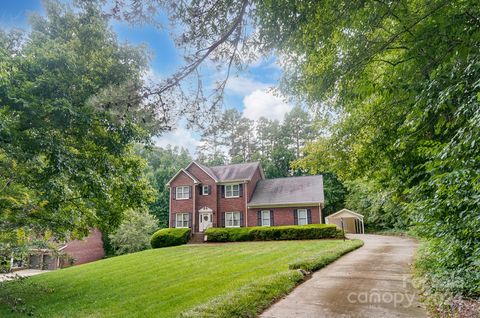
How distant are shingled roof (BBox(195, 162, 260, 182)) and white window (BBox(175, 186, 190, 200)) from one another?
2414 mm

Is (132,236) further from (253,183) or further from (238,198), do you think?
(253,183)

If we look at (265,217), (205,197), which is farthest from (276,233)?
(205,197)

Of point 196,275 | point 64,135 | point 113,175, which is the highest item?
point 64,135

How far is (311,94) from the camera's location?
6828mm

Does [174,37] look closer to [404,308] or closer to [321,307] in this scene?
[321,307]

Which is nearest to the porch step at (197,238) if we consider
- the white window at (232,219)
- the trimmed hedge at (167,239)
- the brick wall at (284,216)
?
the trimmed hedge at (167,239)

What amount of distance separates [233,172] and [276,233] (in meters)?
8.54

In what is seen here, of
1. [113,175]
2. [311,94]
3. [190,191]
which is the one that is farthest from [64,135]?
[190,191]

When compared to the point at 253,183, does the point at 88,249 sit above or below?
below

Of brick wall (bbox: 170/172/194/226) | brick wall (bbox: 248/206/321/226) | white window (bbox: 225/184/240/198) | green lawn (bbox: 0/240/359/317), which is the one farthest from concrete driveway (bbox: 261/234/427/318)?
brick wall (bbox: 170/172/194/226)

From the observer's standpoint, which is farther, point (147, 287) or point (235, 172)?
point (235, 172)

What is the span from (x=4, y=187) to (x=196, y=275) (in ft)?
19.2

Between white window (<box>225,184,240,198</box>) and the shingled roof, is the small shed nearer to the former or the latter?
the shingled roof

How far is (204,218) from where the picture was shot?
25.8m
